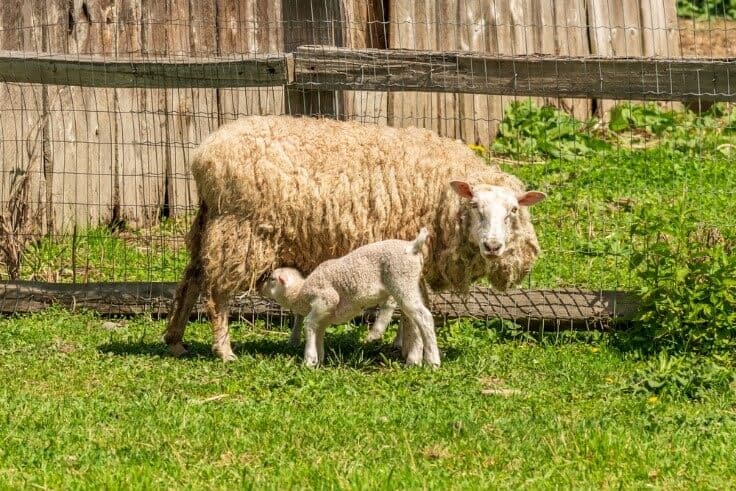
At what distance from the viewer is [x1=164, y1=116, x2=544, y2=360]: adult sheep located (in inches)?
275

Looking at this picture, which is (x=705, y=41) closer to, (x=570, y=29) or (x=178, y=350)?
(x=570, y=29)

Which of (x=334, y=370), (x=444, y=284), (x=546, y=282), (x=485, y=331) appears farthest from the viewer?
(x=546, y=282)

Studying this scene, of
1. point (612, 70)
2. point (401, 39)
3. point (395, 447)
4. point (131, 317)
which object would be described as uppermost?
point (401, 39)

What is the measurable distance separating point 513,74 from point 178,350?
2.63 meters

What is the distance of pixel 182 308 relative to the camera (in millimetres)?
7418

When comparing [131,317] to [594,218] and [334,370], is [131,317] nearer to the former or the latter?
[334,370]

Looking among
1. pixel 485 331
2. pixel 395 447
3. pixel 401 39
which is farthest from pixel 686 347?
pixel 401 39

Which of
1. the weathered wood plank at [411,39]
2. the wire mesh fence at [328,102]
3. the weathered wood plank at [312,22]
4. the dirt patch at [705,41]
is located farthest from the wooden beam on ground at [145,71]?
the dirt patch at [705,41]

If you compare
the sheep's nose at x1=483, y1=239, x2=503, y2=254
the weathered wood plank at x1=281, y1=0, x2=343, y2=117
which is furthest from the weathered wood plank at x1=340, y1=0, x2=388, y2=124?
the sheep's nose at x1=483, y1=239, x2=503, y2=254

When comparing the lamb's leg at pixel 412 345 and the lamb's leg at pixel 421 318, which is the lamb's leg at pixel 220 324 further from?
the lamb's leg at pixel 421 318

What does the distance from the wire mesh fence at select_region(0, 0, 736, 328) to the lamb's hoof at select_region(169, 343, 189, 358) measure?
131 centimetres

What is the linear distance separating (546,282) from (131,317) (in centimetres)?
280

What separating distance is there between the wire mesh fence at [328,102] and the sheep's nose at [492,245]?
0.94m

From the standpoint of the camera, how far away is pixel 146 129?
980 centimetres
